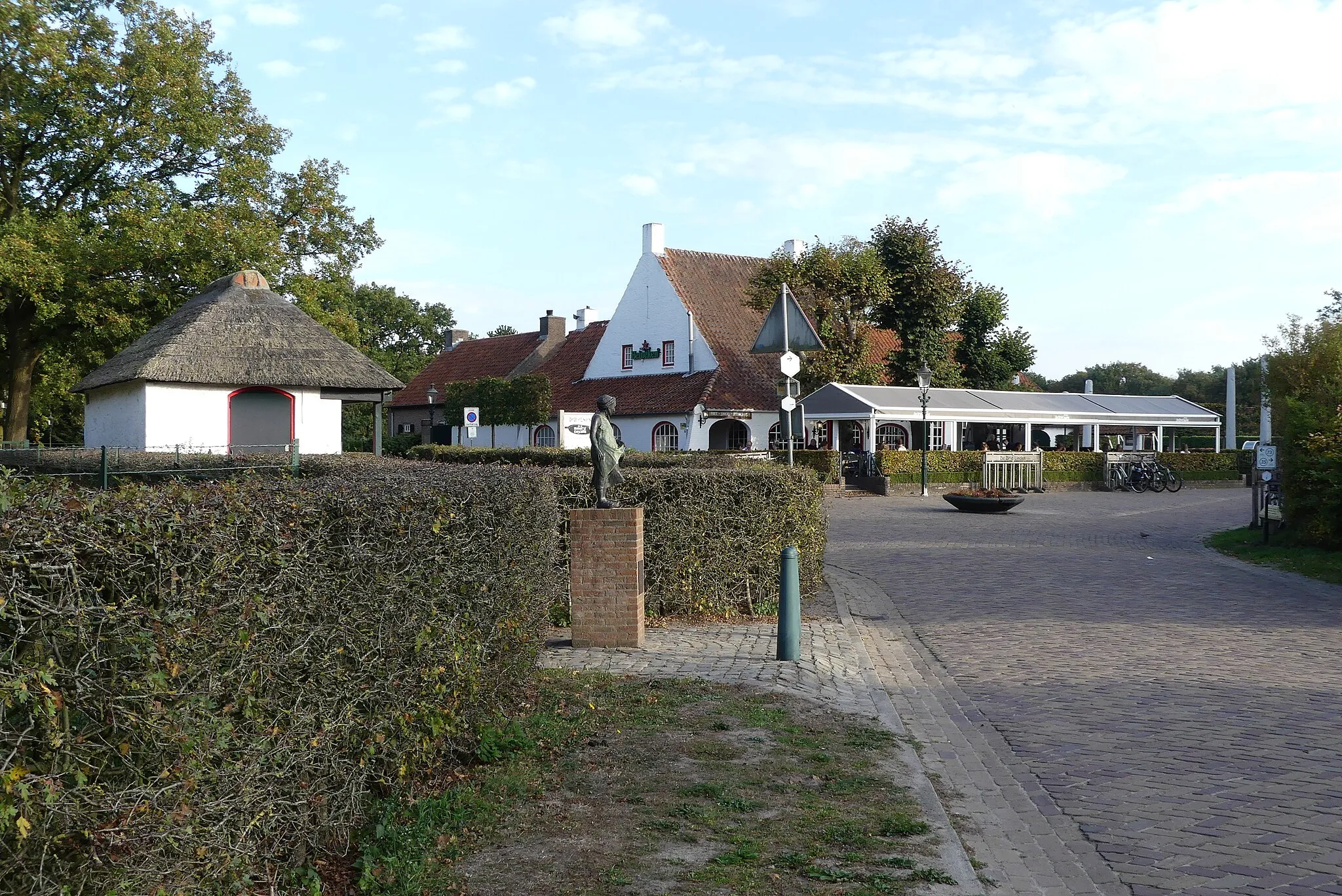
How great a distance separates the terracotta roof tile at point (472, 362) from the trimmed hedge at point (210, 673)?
59.5 m

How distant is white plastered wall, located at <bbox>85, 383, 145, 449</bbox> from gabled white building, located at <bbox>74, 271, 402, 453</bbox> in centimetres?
6

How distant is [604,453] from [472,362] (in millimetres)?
60040

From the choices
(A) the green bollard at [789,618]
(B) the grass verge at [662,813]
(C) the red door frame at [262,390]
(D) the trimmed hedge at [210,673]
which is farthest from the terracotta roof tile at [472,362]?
(D) the trimmed hedge at [210,673]

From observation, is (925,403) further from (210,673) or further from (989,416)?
(210,673)

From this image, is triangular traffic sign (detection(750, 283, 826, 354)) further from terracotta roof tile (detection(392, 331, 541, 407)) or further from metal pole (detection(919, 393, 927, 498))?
terracotta roof tile (detection(392, 331, 541, 407))

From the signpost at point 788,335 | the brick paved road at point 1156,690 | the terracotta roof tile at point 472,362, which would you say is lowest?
the brick paved road at point 1156,690

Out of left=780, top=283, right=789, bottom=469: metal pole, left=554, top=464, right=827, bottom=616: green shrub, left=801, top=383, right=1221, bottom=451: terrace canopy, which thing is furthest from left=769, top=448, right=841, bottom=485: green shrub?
left=554, top=464, right=827, bottom=616: green shrub

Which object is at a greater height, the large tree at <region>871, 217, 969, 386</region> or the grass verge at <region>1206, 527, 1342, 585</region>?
the large tree at <region>871, 217, 969, 386</region>

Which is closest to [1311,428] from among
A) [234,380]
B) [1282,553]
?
[1282,553]

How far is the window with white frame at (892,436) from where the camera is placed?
151 feet

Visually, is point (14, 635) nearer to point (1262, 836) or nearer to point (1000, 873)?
point (1000, 873)

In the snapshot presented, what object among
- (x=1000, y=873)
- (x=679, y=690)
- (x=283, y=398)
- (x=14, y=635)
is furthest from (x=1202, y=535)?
(x=283, y=398)

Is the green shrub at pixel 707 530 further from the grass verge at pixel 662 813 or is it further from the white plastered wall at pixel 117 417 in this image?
Answer: the white plastered wall at pixel 117 417

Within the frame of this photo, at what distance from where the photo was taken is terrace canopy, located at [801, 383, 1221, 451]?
41.9 meters
